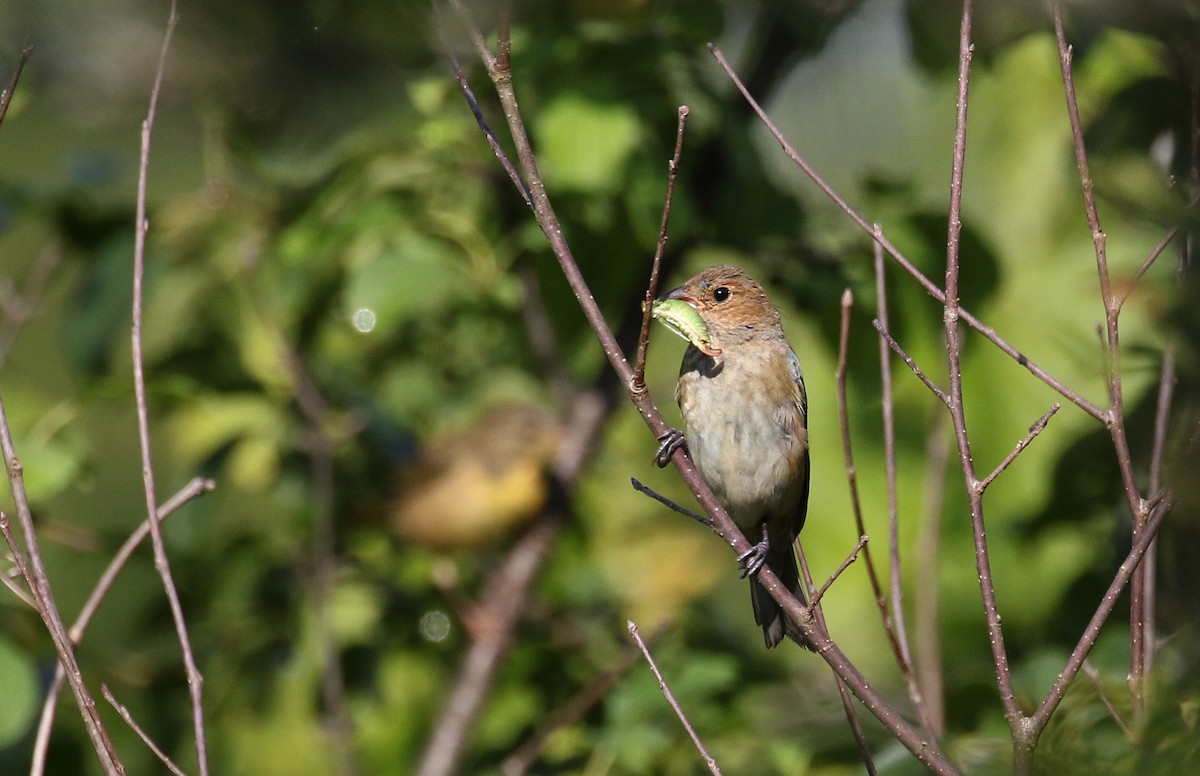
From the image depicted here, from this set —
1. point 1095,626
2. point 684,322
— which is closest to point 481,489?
point 684,322

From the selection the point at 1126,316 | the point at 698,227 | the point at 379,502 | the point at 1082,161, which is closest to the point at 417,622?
the point at 379,502

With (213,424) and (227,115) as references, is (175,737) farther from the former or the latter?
(227,115)

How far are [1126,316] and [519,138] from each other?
272 cm

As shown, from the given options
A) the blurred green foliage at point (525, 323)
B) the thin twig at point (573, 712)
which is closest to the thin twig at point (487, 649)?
the blurred green foliage at point (525, 323)

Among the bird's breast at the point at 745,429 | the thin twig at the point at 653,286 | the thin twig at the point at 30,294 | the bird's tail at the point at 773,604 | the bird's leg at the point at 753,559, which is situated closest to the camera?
the thin twig at the point at 653,286

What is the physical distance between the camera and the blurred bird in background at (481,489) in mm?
3998

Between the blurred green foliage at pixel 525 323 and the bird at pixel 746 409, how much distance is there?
17cm

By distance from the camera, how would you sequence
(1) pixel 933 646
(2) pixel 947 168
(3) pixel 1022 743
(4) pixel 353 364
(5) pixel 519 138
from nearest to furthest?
(3) pixel 1022 743
(5) pixel 519 138
(1) pixel 933 646
(4) pixel 353 364
(2) pixel 947 168

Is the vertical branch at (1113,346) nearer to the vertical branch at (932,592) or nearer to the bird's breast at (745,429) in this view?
the vertical branch at (932,592)

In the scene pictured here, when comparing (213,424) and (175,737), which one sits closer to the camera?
(175,737)

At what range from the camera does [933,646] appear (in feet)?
9.80

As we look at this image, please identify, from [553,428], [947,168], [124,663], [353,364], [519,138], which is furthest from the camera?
[947,168]

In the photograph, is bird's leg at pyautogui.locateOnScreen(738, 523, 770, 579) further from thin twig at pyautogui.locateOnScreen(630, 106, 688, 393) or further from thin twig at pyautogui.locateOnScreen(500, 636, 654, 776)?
thin twig at pyautogui.locateOnScreen(500, 636, 654, 776)

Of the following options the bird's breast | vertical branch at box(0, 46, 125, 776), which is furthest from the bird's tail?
vertical branch at box(0, 46, 125, 776)
